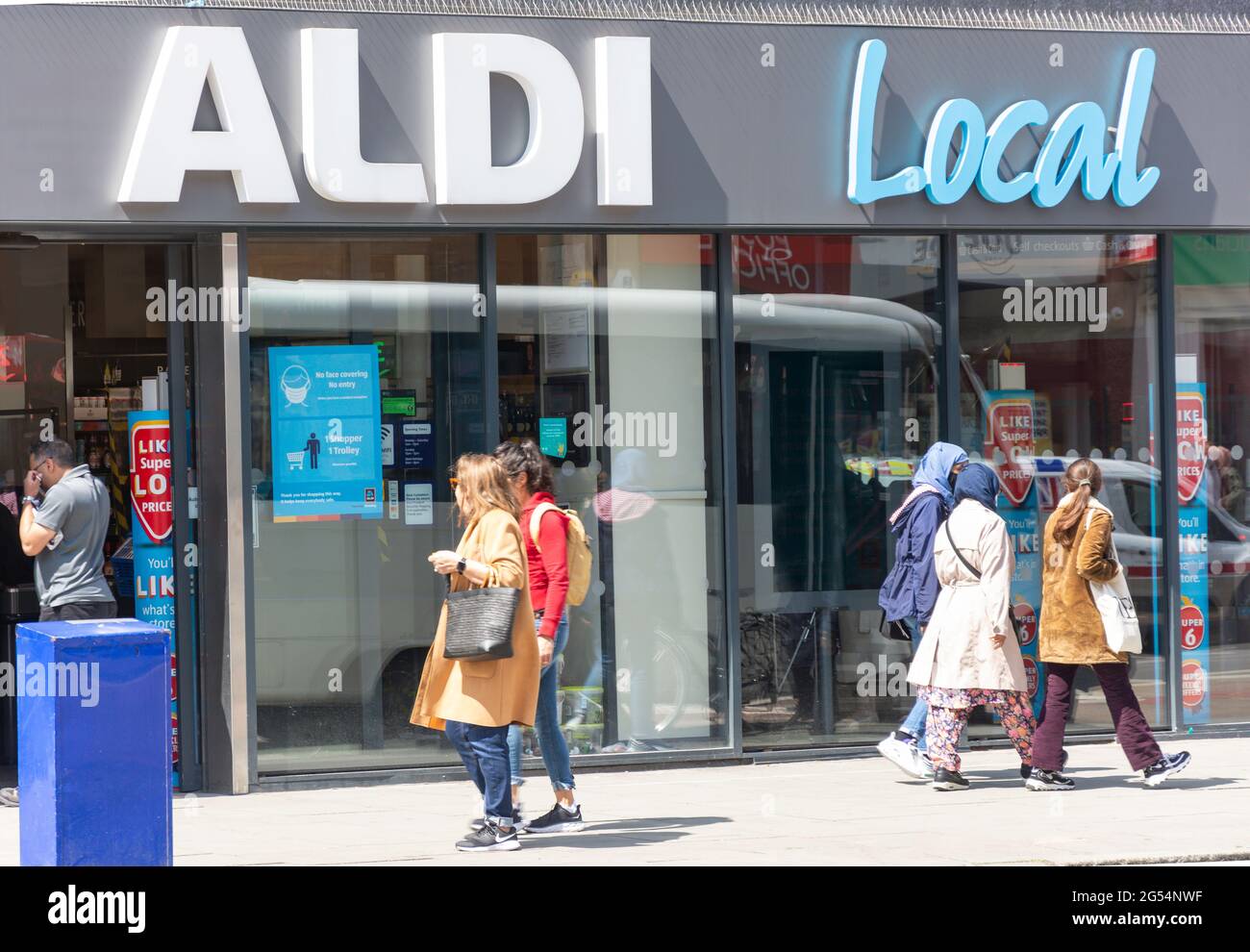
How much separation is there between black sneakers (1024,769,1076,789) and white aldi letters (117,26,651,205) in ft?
13.3

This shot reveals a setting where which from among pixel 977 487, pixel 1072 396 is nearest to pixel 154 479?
pixel 977 487

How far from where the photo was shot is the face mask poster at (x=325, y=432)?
394 inches

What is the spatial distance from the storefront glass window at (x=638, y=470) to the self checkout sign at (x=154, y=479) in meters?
2.20

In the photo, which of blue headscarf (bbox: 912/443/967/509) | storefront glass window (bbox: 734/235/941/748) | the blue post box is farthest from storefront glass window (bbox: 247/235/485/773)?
the blue post box

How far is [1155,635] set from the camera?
11.4 m

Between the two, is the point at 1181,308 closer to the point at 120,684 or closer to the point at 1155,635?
the point at 1155,635

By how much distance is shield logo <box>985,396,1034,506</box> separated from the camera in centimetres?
1117

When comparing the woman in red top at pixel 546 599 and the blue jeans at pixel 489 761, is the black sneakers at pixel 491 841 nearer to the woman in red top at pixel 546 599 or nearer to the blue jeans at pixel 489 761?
the blue jeans at pixel 489 761

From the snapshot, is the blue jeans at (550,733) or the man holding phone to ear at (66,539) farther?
the man holding phone to ear at (66,539)

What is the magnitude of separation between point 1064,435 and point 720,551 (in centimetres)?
253

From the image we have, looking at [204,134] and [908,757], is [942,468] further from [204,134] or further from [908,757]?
[204,134]

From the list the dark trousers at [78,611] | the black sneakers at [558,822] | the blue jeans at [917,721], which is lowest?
the black sneakers at [558,822]

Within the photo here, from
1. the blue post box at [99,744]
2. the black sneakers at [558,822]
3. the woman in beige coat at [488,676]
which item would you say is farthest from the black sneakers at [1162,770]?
the blue post box at [99,744]

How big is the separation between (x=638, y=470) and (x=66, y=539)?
11.4 feet
